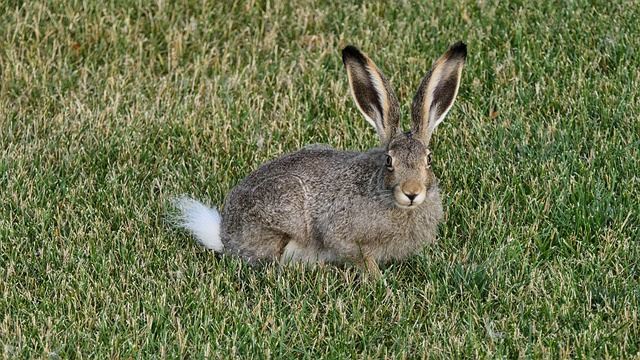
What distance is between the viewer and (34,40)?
7332 mm

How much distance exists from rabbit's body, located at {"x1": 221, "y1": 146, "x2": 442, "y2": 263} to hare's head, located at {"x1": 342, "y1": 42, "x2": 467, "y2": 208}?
123 millimetres

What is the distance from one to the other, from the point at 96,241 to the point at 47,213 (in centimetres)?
35

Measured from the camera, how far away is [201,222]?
17.6ft

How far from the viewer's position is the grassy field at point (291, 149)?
14.9 ft

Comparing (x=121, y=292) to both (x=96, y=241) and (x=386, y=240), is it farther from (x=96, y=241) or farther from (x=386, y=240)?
(x=386, y=240)

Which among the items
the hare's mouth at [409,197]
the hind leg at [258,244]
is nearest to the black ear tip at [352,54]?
the hare's mouth at [409,197]

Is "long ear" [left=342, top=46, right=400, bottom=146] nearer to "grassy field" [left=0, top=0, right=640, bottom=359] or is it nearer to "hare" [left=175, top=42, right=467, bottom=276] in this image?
"hare" [left=175, top=42, right=467, bottom=276]

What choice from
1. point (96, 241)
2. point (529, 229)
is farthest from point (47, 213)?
point (529, 229)

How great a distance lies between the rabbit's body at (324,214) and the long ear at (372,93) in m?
0.12

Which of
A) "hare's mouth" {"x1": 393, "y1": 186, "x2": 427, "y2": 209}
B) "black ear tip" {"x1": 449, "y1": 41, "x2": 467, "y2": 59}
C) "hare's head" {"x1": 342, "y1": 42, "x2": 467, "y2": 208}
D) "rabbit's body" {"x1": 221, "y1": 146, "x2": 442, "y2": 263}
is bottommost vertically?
"rabbit's body" {"x1": 221, "y1": 146, "x2": 442, "y2": 263}

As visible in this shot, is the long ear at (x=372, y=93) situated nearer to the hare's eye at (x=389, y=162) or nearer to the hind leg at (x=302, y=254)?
the hare's eye at (x=389, y=162)

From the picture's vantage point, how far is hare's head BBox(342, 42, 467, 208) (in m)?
4.72

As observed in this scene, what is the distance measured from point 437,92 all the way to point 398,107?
0.20 m

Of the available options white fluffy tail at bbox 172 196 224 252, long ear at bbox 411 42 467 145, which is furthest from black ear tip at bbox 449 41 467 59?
white fluffy tail at bbox 172 196 224 252
